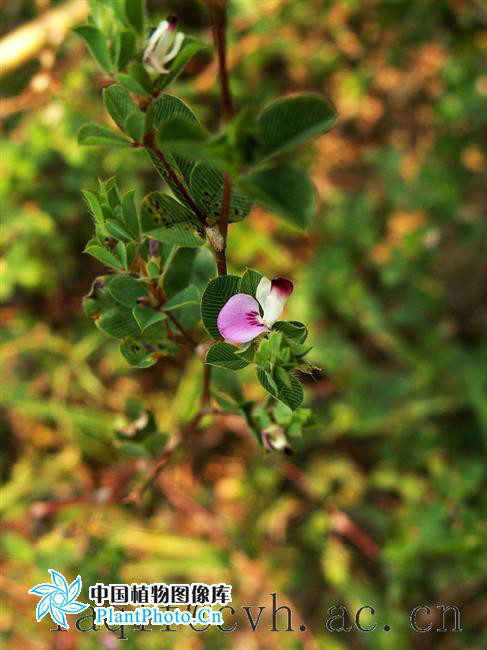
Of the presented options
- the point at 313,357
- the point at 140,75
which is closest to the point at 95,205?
the point at 140,75

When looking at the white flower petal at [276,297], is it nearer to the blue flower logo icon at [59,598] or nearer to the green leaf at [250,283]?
the green leaf at [250,283]

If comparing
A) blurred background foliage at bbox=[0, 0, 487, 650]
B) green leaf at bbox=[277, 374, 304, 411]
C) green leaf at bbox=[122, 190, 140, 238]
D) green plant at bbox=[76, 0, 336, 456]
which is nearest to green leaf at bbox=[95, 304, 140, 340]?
green plant at bbox=[76, 0, 336, 456]

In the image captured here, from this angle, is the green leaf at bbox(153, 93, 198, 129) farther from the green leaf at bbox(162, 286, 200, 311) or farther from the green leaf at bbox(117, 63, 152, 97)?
the green leaf at bbox(162, 286, 200, 311)

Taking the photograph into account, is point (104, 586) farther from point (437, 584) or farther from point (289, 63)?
point (289, 63)

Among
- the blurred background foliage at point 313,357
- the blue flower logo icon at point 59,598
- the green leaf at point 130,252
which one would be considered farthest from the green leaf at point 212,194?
the blurred background foliage at point 313,357

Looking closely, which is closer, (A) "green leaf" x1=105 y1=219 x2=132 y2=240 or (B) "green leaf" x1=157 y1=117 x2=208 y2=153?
(B) "green leaf" x1=157 y1=117 x2=208 y2=153

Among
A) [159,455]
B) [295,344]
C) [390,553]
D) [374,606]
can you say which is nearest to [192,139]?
[295,344]
